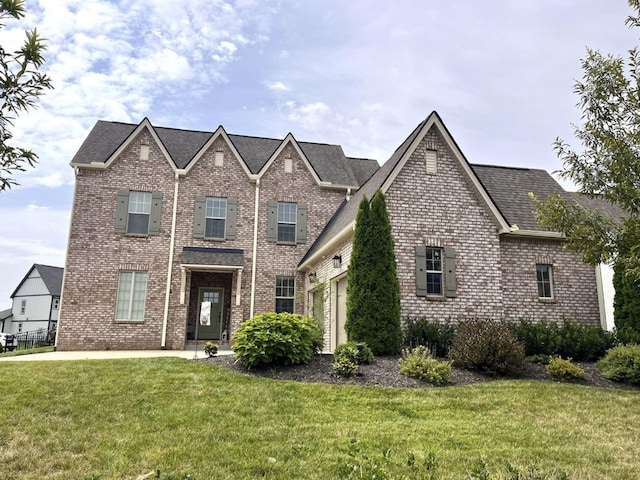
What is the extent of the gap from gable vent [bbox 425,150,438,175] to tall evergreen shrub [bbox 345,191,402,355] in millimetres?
2269

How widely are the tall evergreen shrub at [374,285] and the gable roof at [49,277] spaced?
39515 mm

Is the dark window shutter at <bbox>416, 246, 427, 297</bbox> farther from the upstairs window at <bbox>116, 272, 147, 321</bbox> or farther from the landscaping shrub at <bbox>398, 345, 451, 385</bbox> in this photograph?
the upstairs window at <bbox>116, 272, 147, 321</bbox>

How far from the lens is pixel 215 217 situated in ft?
61.1

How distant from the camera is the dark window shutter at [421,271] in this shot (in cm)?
1261

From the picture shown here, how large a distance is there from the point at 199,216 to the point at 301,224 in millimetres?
3911

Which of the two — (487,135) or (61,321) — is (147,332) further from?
(487,135)

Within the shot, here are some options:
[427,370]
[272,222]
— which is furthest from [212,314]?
[427,370]

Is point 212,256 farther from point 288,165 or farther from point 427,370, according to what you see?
point 427,370

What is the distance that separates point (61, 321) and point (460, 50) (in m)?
15.4

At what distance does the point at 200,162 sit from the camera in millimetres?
18922

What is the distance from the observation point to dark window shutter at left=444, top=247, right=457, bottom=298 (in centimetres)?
1279

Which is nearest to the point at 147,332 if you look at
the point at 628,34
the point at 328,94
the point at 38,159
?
the point at 328,94

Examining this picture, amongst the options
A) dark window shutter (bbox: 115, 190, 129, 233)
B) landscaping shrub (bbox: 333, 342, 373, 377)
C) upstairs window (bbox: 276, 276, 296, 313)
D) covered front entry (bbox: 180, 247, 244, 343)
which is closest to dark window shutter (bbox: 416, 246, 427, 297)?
landscaping shrub (bbox: 333, 342, 373, 377)

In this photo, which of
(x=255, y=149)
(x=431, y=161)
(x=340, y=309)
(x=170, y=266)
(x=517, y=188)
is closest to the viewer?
(x=431, y=161)
